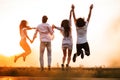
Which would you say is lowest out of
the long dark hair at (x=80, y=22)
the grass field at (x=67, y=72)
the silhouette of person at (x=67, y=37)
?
the grass field at (x=67, y=72)

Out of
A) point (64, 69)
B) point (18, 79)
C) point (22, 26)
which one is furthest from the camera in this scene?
point (22, 26)

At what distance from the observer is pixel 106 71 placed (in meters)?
15.3

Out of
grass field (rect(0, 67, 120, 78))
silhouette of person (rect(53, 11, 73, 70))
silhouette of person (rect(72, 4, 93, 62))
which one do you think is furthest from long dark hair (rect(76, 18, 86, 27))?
grass field (rect(0, 67, 120, 78))

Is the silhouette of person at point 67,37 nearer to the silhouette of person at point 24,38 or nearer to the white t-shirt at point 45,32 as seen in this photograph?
the white t-shirt at point 45,32

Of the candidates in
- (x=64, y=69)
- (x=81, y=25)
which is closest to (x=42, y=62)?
(x=64, y=69)

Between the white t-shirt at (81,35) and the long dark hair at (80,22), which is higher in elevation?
Answer: the long dark hair at (80,22)

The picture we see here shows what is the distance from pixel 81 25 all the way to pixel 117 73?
2.45 m

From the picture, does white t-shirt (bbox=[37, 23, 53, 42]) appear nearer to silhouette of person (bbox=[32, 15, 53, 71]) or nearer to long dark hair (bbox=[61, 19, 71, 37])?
silhouette of person (bbox=[32, 15, 53, 71])

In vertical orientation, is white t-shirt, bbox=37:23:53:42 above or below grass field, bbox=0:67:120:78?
above

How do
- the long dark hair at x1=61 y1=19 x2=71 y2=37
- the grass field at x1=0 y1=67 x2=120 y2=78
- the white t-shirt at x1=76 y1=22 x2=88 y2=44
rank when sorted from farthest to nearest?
the long dark hair at x1=61 y1=19 x2=71 y2=37
the white t-shirt at x1=76 y1=22 x2=88 y2=44
the grass field at x1=0 y1=67 x2=120 y2=78

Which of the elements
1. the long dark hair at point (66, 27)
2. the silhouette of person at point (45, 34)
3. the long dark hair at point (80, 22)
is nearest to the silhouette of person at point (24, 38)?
the silhouette of person at point (45, 34)

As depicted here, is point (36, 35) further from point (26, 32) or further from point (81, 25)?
point (81, 25)

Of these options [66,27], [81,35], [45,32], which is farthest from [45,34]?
[81,35]

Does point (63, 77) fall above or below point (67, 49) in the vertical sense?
below
